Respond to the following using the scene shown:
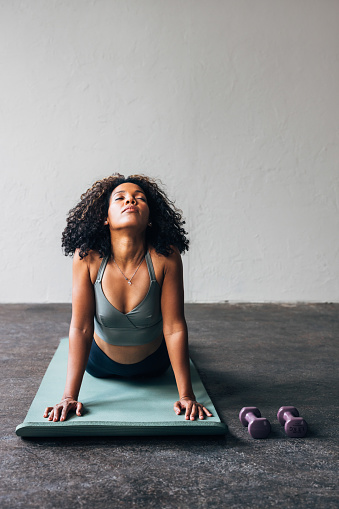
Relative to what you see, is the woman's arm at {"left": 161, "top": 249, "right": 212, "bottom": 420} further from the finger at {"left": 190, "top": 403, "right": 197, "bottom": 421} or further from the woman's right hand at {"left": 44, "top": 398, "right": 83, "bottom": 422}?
the woman's right hand at {"left": 44, "top": 398, "right": 83, "bottom": 422}

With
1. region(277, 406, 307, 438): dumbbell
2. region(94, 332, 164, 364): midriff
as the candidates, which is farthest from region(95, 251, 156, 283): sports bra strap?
region(277, 406, 307, 438): dumbbell

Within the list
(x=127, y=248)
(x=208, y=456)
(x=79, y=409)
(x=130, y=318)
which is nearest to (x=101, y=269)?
(x=127, y=248)

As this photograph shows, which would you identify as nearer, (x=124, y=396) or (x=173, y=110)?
(x=124, y=396)

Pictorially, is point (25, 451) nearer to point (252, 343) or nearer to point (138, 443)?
point (138, 443)

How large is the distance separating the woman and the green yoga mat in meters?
0.12

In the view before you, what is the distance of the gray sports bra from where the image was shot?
233 centimetres

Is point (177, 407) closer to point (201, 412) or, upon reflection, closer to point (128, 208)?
point (201, 412)

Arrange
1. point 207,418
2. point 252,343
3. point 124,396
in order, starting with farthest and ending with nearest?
1. point 252,343
2. point 124,396
3. point 207,418

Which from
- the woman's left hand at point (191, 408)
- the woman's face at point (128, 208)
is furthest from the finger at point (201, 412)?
the woman's face at point (128, 208)

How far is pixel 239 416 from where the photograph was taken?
7.24 feet

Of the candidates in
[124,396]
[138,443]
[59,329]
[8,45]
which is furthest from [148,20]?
[138,443]

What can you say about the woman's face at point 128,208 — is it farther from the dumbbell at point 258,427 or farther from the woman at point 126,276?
the dumbbell at point 258,427

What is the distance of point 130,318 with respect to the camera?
7.70 ft

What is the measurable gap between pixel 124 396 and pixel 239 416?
20.2 inches
